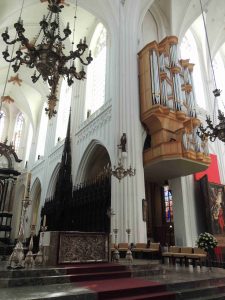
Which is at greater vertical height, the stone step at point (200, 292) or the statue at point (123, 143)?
the statue at point (123, 143)

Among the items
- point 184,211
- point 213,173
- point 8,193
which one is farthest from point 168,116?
point 8,193

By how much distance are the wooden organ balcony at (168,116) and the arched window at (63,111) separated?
7.31 m

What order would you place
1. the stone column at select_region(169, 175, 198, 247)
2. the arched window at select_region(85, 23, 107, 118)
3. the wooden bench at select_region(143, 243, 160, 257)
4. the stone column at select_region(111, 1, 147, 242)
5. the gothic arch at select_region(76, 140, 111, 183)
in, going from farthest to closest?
the arched window at select_region(85, 23, 107, 118) → the gothic arch at select_region(76, 140, 111, 183) → the stone column at select_region(169, 175, 198, 247) → the stone column at select_region(111, 1, 147, 242) → the wooden bench at select_region(143, 243, 160, 257)

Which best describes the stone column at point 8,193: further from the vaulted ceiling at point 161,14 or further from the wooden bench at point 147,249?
the wooden bench at point 147,249

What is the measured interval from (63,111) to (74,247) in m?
13.5

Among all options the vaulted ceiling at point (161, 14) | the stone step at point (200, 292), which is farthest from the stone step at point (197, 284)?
the vaulted ceiling at point (161, 14)

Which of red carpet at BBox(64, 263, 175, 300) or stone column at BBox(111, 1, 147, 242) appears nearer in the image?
red carpet at BBox(64, 263, 175, 300)

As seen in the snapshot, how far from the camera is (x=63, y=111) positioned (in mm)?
17578

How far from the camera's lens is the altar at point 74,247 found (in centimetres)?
498

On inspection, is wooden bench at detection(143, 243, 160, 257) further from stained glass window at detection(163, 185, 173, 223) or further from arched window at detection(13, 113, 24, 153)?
arched window at detection(13, 113, 24, 153)

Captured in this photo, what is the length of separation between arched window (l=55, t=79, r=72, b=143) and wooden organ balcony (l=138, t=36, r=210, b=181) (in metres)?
7.31

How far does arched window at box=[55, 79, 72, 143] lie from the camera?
1677 centimetres

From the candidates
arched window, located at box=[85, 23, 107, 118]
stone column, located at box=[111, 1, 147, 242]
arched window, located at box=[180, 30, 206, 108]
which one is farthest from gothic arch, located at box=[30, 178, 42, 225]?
arched window, located at box=[180, 30, 206, 108]

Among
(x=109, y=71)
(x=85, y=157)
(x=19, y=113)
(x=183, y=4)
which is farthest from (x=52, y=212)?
(x=19, y=113)
